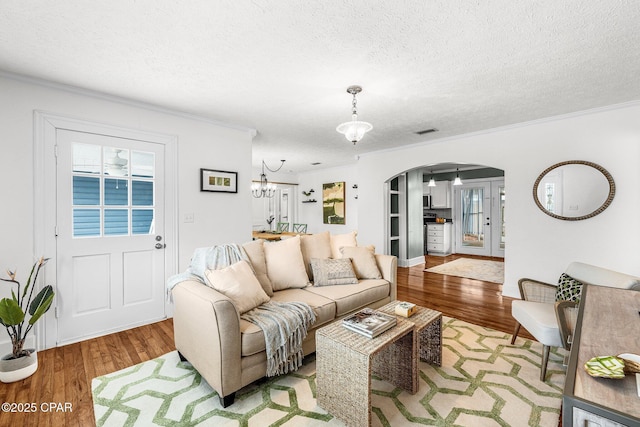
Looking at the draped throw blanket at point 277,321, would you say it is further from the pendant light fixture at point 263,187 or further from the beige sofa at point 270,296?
the pendant light fixture at point 263,187

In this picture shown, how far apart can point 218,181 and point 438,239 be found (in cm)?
618

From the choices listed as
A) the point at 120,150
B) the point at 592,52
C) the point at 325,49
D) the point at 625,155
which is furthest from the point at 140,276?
the point at 625,155

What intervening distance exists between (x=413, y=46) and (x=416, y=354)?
2171mm

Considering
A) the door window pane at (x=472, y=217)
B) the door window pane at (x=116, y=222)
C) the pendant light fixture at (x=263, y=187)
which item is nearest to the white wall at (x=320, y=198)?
the pendant light fixture at (x=263, y=187)

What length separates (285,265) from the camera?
109 inches

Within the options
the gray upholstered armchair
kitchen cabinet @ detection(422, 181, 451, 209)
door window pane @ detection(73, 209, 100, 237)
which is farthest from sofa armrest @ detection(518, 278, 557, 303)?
kitchen cabinet @ detection(422, 181, 451, 209)

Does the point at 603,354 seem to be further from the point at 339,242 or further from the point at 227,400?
the point at 339,242

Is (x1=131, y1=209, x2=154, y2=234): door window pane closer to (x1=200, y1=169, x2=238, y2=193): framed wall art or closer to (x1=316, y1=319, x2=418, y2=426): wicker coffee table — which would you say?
(x1=200, y1=169, x2=238, y2=193): framed wall art

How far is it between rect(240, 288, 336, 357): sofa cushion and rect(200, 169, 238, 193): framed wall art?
1.71 meters

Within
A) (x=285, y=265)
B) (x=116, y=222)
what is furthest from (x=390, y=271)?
(x=116, y=222)

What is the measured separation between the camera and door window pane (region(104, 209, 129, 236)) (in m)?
2.84

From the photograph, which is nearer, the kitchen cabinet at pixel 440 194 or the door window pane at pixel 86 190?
the door window pane at pixel 86 190

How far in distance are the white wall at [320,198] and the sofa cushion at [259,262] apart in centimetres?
476

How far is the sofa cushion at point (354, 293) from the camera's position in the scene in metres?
2.51
